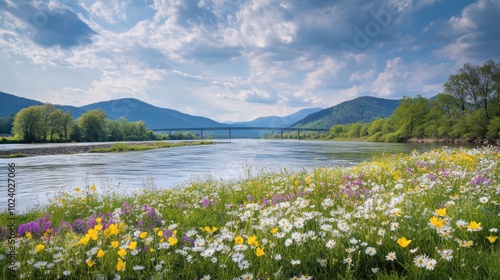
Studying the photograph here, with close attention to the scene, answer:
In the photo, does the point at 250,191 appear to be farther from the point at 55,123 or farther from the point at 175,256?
the point at 55,123

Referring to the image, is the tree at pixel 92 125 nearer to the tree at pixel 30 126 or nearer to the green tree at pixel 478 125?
the tree at pixel 30 126

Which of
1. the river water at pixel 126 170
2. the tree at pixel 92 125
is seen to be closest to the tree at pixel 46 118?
the tree at pixel 92 125

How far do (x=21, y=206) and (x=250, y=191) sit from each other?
9.23 metres

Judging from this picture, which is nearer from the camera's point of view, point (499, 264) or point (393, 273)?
point (499, 264)

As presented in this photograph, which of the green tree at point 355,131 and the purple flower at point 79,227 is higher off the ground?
the green tree at point 355,131

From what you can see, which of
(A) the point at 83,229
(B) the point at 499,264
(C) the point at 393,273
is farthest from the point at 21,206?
(B) the point at 499,264

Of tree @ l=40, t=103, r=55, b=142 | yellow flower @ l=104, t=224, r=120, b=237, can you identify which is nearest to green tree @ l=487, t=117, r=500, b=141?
yellow flower @ l=104, t=224, r=120, b=237

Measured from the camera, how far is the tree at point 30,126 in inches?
3548

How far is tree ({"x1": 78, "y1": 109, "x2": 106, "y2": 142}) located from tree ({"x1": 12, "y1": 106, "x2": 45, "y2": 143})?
16157 millimetres

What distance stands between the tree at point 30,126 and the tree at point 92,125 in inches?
636

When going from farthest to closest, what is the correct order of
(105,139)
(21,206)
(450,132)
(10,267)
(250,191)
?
1. (105,139)
2. (450,132)
3. (21,206)
4. (250,191)
5. (10,267)

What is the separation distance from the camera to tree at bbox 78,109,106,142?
363ft

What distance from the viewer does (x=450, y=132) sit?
8219 centimetres

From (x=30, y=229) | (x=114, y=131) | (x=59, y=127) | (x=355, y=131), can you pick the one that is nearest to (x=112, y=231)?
(x=30, y=229)
